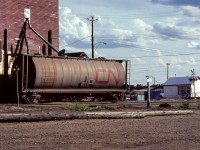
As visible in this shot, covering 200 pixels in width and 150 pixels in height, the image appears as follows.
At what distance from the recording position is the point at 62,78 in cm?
3228

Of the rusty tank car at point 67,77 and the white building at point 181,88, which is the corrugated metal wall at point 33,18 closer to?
the rusty tank car at point 67,77

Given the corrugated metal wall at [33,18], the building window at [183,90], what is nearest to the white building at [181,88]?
the building window at [183,90]

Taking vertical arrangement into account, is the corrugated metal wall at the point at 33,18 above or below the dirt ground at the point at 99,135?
above

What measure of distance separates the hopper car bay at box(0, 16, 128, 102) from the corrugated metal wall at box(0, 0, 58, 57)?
1.32 metres

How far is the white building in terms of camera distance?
82500 mm

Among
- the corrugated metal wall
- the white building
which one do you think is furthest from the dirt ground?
the white building

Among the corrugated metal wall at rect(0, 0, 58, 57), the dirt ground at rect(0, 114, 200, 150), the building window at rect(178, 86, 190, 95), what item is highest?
the corrugated metal wall at rect(0, 0, 58, 57)

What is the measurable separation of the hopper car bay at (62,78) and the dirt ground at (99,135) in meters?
12.7

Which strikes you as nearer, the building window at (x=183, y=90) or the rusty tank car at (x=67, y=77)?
the rusty tank car at (x=67, y=77)

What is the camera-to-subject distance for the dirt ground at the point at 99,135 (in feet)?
37.0

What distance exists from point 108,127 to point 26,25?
81.4ft

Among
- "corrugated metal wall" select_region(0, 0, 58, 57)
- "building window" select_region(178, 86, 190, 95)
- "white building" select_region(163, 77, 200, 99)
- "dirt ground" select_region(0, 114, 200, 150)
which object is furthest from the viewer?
"building window" select_region(178, 86, 190, 95)

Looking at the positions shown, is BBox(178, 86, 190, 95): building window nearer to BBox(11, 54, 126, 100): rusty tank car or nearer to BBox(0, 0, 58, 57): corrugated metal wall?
BBox(0, 0, 58, 57): corrugated metal wall

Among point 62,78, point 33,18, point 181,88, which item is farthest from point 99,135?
point 181,88
